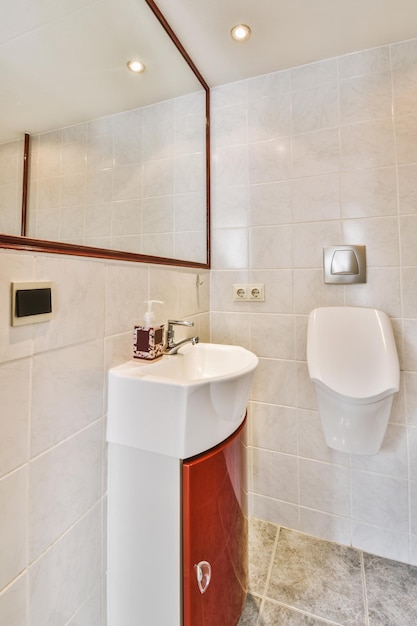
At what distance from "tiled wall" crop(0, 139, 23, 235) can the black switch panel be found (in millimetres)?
121

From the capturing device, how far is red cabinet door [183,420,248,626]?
2.32 feet

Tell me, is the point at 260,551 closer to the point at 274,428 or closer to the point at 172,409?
the point at 274,428

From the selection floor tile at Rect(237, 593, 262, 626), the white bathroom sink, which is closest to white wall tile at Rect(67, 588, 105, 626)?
the white bathroom sink

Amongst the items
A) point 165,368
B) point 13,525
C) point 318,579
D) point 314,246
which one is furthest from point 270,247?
point 318,579

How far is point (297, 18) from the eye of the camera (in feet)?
3.68

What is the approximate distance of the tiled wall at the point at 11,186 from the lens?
569 mm

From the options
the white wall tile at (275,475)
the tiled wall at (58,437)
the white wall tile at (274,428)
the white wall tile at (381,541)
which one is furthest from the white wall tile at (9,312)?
the white wall tile at (381,541)

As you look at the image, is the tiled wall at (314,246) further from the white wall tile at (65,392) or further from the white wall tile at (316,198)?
the white wall tile at (65,392)

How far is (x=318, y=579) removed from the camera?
113 cm

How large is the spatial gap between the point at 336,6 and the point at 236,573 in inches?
81.0

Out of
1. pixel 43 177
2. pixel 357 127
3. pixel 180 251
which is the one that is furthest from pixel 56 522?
pixel 357 127

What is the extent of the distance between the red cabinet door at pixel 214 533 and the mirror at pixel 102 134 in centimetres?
64

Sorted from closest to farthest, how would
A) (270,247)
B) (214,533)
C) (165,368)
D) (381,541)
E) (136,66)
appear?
(214,533) → (165,368) → (136,66) → (381,541) → (270,247)

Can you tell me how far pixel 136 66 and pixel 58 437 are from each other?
1346mm
